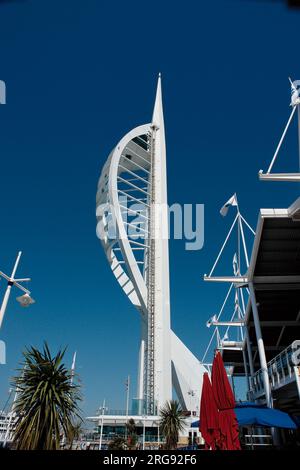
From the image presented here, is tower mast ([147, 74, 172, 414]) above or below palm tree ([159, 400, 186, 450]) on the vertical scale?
above

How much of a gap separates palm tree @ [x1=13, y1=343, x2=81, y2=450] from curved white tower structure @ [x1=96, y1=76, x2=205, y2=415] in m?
24.2

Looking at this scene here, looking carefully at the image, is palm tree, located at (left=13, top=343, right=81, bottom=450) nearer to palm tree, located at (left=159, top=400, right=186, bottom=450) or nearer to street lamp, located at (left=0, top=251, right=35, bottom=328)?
street lamp, located at (left=0, top=251, right=35, bottom=328)

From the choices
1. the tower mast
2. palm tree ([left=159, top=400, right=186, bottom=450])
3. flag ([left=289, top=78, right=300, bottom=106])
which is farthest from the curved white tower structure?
flag ([left=289, top=78, right=300, bottom=106])

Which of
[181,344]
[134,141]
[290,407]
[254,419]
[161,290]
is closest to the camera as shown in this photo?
[254,419]

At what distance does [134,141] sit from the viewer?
46.7m

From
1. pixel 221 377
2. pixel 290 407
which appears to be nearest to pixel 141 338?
pixel 290 407

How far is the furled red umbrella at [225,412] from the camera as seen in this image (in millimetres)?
10242

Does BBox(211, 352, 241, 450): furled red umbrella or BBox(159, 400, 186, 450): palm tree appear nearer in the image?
BBox(211, 352, 241, 450): furled red umbrella

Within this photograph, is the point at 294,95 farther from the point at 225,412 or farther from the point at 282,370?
the point at 225,412

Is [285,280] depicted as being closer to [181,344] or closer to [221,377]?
[221,377]

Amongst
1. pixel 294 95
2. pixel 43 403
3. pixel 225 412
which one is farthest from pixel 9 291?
pixel 294 95

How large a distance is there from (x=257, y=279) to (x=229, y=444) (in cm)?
1290

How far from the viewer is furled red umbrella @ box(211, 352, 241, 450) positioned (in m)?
10.2

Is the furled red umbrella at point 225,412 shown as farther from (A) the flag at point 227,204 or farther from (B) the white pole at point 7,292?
(A) the flag at point 227,204
